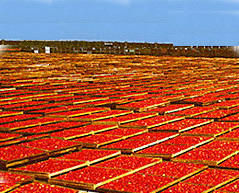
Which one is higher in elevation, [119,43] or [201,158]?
[119,43]

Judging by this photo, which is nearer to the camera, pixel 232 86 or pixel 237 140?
pixel 237 140

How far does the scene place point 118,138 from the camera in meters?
5.50

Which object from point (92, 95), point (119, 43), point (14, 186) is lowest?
point (14, 186)

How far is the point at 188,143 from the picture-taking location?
529cm

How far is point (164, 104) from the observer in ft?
25.6

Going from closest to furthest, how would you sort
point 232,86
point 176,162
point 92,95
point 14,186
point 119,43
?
point 14,186
point 176,162
point 92,95
point 232,86
point 119,43

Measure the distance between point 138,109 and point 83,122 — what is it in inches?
46.4

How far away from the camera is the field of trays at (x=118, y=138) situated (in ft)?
13.4

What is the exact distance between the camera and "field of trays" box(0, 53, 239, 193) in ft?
13.4

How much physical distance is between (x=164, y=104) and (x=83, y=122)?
6.47ft

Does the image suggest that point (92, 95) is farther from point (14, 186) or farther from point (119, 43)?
point (119, 43)

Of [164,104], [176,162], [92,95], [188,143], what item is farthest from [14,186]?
[92,95]

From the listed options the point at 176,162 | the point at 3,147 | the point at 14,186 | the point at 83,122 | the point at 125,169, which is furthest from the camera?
the point at 83,122

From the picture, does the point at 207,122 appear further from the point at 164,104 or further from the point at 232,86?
the point at 232,86
